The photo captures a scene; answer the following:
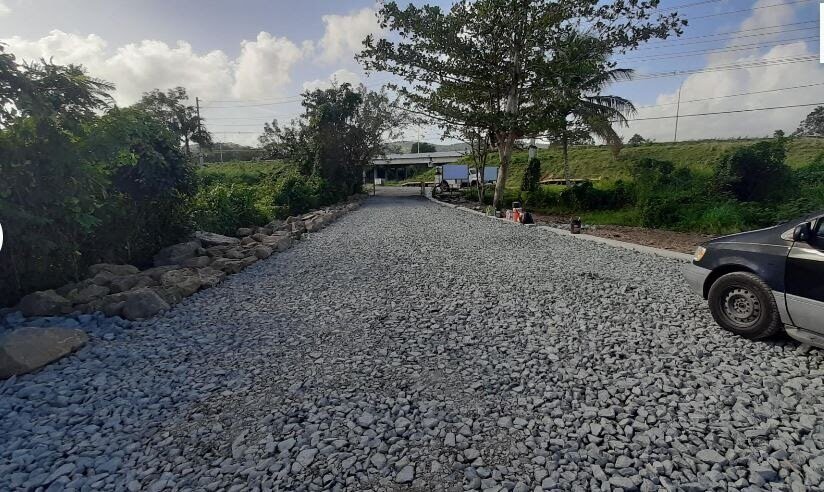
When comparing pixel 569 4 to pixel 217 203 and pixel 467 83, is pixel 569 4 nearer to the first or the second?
pixel 467 83

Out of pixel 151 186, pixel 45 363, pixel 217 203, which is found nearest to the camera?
pixel 45 363

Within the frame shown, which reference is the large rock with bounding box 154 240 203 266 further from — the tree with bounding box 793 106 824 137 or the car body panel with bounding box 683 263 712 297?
the tree with bounding box 793 106 824 137

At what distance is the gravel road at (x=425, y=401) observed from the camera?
2.21m

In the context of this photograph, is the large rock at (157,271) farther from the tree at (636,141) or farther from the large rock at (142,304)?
the tree at (636,141)

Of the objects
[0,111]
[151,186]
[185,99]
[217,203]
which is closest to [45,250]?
[0,111]

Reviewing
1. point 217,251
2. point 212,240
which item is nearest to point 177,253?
point 217,251

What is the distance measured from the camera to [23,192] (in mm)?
4277

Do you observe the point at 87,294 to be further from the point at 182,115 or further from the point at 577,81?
the point at 182,115

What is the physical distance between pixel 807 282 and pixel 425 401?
3477mm

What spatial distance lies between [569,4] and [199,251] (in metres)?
14.7

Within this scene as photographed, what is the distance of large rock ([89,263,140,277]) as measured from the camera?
218 inches

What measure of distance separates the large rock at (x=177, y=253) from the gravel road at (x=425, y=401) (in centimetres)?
207

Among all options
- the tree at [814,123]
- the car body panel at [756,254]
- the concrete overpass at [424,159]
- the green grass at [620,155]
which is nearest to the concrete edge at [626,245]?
the car body panel at [756,254]

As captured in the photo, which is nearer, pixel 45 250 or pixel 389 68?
pixel 45 250
